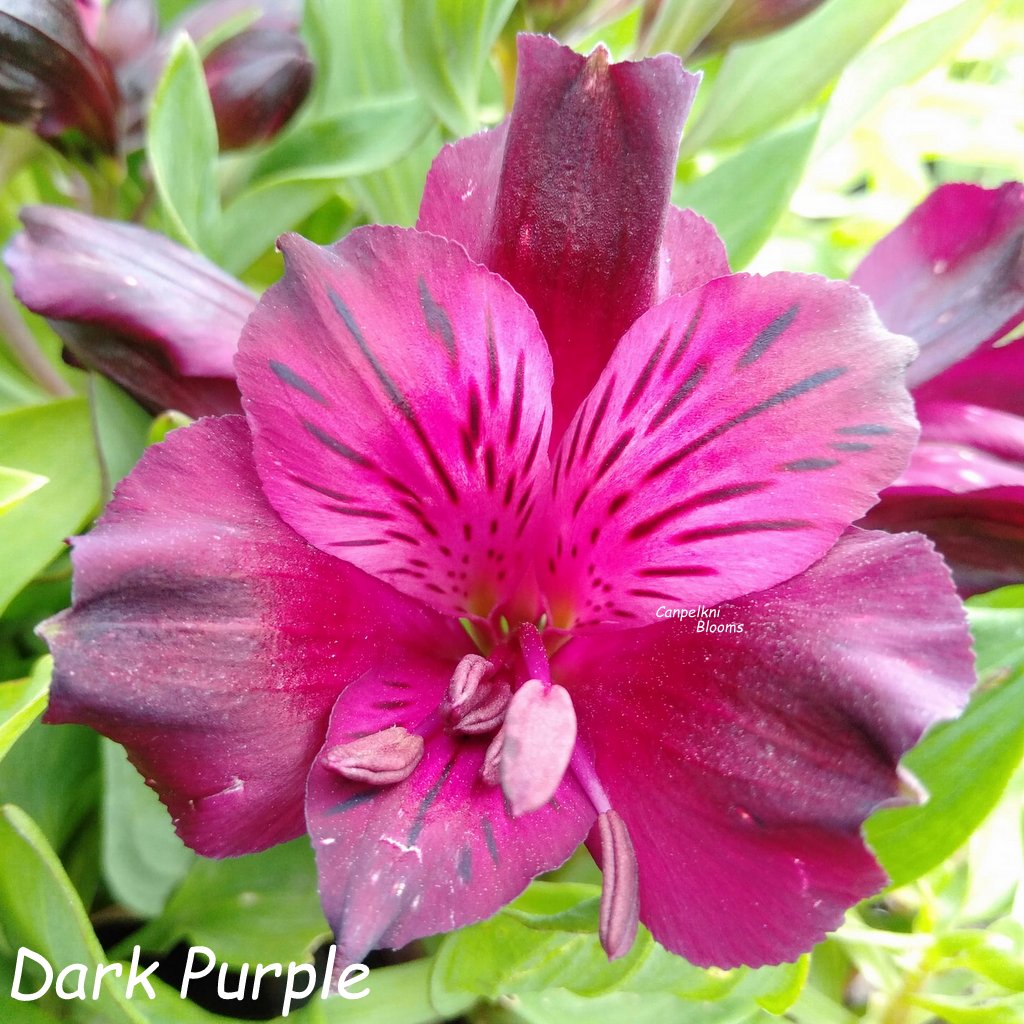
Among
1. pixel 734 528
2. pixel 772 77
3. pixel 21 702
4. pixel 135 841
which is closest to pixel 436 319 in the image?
pixel 734 528

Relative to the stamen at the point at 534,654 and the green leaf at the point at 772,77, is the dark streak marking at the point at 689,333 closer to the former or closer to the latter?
the stamen at the point at 534,654

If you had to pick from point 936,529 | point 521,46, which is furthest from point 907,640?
point 521,46

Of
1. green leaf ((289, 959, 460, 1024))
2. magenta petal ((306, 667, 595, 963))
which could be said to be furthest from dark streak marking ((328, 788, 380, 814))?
green leaf ((289, 959, 460, 1024))

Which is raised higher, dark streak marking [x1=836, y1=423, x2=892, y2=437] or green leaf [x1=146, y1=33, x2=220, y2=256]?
dark streak marking [x1=836, y1=423, x2=892, y2=437]

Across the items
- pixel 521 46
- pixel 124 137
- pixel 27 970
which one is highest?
pixel 521 46

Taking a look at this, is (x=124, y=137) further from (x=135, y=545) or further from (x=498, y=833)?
(x=498, y=833)

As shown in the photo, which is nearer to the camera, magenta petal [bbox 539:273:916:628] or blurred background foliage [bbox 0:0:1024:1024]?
magenta petal [bbox 539:273:916:628]

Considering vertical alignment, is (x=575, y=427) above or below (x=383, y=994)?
above

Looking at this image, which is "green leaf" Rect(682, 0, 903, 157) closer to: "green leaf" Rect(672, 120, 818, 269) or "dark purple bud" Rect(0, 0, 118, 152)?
"green leaf" Rect(672, 120, 818, 269)
